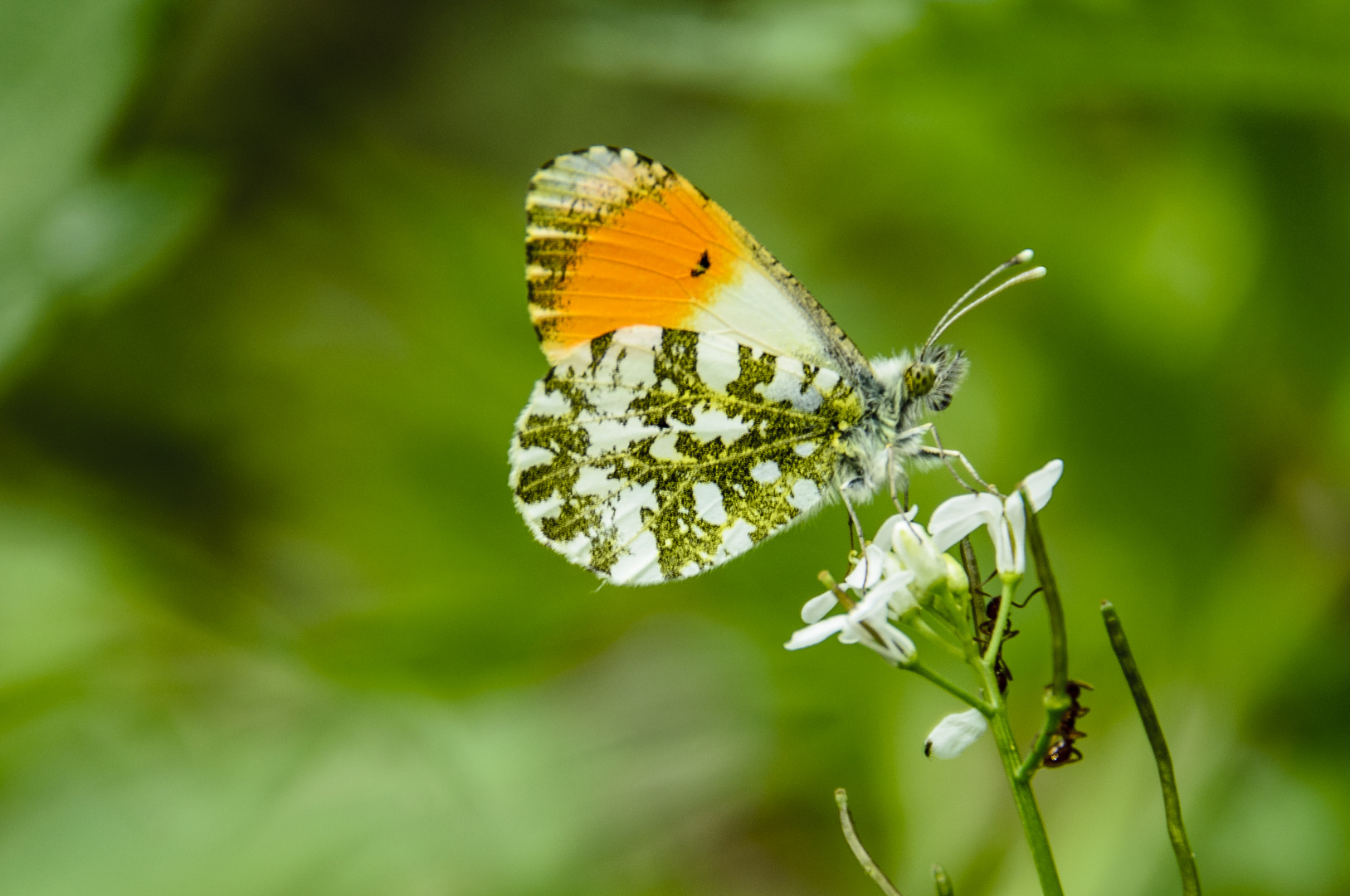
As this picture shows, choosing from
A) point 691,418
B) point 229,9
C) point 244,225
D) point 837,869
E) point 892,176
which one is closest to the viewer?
point 691,418

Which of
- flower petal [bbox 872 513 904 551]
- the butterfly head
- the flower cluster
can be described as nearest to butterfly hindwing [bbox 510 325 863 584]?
the butterfly head

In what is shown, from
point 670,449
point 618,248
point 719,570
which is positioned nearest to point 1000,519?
point 670,449

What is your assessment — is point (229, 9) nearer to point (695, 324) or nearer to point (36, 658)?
point (36, 658)

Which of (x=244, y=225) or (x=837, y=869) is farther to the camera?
(x=244, y=225)

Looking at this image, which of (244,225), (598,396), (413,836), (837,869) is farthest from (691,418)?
(244,225)

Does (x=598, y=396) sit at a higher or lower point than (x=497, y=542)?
lower
